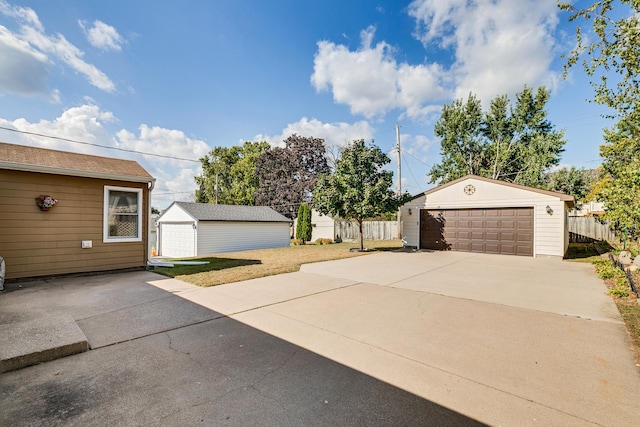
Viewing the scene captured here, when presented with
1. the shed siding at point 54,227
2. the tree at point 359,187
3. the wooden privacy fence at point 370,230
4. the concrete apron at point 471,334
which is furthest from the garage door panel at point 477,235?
the shed siding at point 54,227

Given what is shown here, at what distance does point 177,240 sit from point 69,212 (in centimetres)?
1183

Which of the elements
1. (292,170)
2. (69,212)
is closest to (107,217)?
(69,212)

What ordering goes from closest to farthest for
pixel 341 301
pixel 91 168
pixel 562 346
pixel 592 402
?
pixel 592 402 → pixel 562 346 → pixel 341 301 → pixel 91 168

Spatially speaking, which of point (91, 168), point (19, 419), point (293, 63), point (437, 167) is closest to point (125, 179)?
point (91, 168)

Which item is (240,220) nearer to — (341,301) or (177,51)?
(177,51)

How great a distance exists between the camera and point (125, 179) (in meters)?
7.62

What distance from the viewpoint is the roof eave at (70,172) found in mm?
6193

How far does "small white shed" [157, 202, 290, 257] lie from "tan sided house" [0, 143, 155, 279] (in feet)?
28.5

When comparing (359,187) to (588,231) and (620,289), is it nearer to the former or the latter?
(620,289)

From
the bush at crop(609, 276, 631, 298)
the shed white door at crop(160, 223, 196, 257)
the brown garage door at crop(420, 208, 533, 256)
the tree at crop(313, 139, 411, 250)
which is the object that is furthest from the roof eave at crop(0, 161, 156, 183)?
the brown garage door at crop(420, 208, 533, 256)

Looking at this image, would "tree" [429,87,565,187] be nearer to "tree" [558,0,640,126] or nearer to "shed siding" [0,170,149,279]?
"tree" [558,0,640,126]

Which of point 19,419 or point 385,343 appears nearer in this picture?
point 19,419

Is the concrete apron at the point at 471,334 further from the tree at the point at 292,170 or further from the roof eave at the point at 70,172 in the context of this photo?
the tree at the point at 292,170

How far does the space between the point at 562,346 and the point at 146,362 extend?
450 cm
